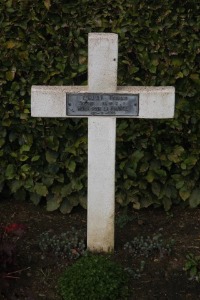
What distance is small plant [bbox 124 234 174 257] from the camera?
15.8 ft

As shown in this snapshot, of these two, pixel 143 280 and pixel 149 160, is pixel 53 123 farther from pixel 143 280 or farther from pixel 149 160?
pixel 143 280

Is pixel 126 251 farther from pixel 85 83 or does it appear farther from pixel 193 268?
pixel 85 83

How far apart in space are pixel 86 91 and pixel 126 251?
47.8 inches

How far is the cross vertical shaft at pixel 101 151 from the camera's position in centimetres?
434

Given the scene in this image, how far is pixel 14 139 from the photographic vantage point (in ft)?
17.9

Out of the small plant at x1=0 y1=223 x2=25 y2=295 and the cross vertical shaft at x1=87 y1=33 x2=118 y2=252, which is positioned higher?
the cross vertical shaft at x1=87 y1=33 x2=118 y2=252

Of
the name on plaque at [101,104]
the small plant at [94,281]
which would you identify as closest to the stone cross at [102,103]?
the name on plaque at [101,104]

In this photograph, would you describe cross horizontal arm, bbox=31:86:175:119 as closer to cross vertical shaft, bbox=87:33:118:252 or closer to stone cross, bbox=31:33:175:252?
stone cross, bbox=31:33:175:252

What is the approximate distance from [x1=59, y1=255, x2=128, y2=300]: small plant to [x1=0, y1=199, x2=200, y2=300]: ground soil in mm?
101

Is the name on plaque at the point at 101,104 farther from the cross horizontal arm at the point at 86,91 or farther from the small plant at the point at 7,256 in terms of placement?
the small plant at the point at 7,256

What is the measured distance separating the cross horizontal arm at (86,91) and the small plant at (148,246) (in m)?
0.97

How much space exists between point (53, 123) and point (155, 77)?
0.87 metres

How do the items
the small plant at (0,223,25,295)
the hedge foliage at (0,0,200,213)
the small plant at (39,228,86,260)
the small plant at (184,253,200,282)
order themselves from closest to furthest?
1. the small plant at (0,223,25,295)
2. the small plant at (184,253,200,282)
3. the small plant at (39,228,86,260)
4. the hedge foliage at (0,0,200,213)

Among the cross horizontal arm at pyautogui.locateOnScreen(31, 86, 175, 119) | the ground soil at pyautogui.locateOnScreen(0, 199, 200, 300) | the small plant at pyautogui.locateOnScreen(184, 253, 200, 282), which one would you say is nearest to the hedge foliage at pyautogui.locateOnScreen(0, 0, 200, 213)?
the ground soil at pyautogui.locateOnScreen(0, 199, 200, 300)
